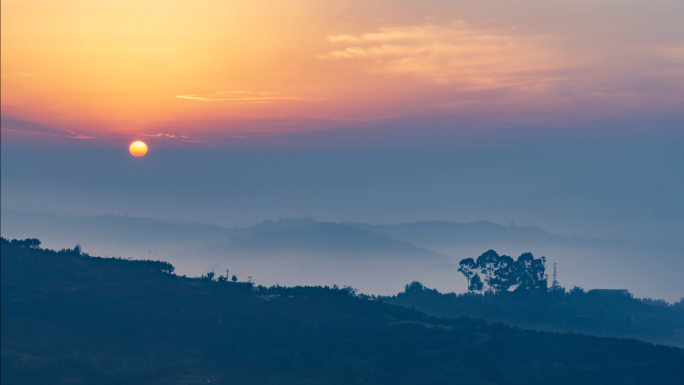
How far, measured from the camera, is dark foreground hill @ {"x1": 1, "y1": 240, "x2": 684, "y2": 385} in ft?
206

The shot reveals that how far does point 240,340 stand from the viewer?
7550 cm

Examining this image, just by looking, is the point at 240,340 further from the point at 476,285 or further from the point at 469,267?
the point at 469,267

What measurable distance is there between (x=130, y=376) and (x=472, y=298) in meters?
84.3

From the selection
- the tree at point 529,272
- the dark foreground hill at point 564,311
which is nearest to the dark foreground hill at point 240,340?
the dark foreground hill at point 564,311

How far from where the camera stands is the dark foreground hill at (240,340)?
6272 cm

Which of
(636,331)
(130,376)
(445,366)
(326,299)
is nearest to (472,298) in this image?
(636,331)

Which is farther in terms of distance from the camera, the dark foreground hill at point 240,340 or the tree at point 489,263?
the tree at point 489,263

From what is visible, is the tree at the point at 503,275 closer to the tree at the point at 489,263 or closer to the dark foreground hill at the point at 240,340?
the tree at the point at 489,263

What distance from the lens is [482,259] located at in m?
141

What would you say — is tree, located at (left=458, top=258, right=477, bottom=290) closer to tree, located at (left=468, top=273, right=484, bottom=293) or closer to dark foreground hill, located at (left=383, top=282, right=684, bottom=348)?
tree, located at (left=468, top=273, right=484, bottom=293)

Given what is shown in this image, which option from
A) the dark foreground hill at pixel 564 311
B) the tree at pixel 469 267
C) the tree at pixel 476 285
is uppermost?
the tree at pixel 469 267

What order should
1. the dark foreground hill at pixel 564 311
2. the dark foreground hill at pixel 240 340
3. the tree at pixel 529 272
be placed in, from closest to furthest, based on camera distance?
the dark foreground hill at pixel 240 340 → the dark foreground hill at pixel 564 311 → the tree at pixel 529 272

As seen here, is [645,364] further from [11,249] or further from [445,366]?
[11,249]

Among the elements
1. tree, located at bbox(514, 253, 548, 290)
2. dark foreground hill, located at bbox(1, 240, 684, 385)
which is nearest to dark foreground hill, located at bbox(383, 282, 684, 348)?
tree, located at bbox(514, 253, 548, 290)
